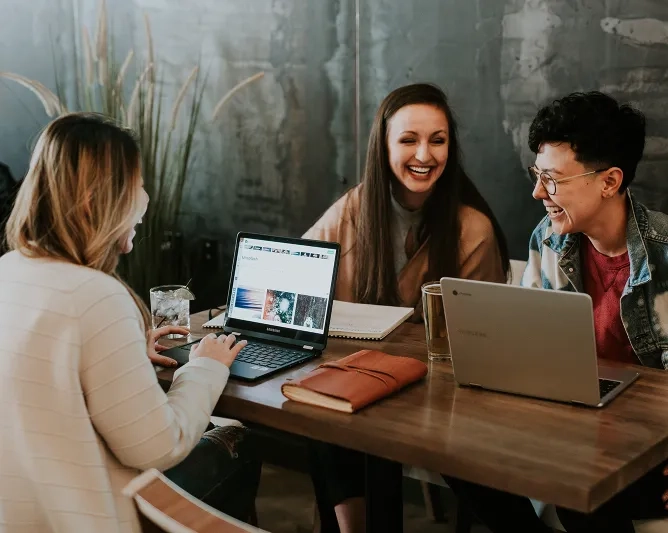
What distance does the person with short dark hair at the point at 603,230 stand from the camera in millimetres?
2033

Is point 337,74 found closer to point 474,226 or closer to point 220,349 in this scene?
point 474,226

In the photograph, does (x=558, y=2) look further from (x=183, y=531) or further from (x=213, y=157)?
(x=183, y=531)

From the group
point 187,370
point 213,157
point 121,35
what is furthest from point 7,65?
point 187,370

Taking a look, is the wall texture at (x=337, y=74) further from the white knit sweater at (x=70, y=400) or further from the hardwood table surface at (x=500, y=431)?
the white knit sweater at (x=70, y=400)

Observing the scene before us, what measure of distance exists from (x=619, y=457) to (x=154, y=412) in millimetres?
749

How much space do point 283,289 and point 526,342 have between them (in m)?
0.67

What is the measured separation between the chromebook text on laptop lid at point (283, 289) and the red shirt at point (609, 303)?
632 millimetres

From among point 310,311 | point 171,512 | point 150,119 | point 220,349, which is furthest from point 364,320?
point 150,119

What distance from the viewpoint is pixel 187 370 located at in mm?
1774

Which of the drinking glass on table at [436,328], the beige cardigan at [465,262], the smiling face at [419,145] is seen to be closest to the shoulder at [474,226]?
the beige cardigan at [465,262]

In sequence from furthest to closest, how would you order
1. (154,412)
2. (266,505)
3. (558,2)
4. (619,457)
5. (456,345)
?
(266,505)
(558,2)
(456,345)
(154,412)
(619,457)

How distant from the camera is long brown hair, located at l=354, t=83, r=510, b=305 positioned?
2.55 metres

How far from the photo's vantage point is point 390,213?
262 centimetres

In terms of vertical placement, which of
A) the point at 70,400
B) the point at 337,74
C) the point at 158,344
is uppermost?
the point at 337,74
